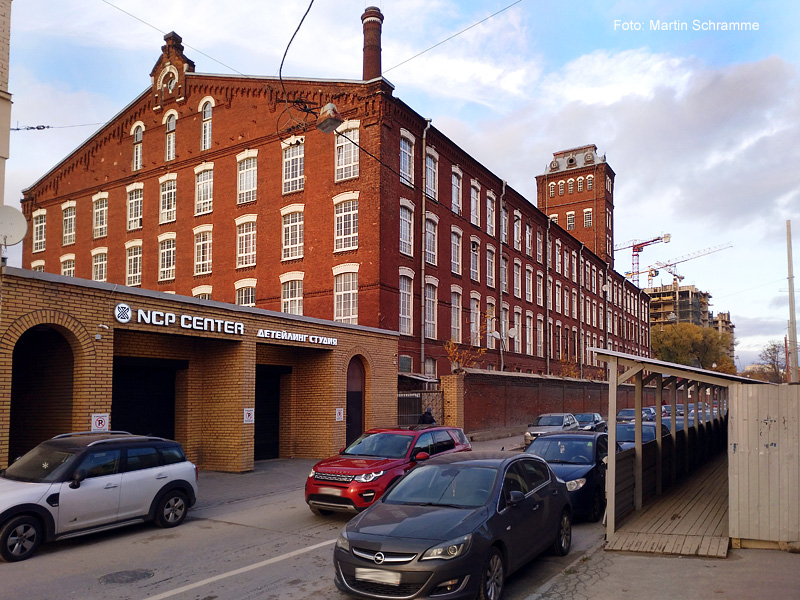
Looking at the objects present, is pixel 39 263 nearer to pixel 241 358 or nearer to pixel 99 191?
pixel 99 191

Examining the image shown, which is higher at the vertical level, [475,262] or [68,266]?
[68,266]

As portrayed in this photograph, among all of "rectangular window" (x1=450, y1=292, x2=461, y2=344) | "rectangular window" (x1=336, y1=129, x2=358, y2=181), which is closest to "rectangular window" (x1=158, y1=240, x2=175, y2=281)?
"rectangular window" (x1=336, y1=129, x2=358, y2=181)

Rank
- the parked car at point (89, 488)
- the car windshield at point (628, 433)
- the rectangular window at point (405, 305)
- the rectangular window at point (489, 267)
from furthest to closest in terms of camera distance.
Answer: the rectangular window at point (489, 267)
the rectangular window at point (405, 305)
the car windshield at point (628, 433)
the parked car at point (89, 488)

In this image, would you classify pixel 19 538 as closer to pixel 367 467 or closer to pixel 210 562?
pixel 210 562

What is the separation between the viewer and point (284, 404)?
23.2 meters

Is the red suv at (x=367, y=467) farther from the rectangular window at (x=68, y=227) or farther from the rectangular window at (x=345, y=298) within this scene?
the rectangular window at (x=68, y=227)

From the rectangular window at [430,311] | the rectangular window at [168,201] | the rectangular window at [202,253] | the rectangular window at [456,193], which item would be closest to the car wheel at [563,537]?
the rectangular window at [430,311]

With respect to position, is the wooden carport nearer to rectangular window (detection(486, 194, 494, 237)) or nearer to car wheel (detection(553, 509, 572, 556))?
car wheel (detection(553, 509, 572, 556))

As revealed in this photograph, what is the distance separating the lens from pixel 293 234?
1350 inches

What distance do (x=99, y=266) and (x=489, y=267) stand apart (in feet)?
77.7

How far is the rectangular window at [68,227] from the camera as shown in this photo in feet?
144

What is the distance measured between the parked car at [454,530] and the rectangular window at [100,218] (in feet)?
127

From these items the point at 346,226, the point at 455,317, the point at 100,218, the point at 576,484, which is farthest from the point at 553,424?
the point at 100,218

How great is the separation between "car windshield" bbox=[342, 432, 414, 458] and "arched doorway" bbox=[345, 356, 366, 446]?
396 inches
